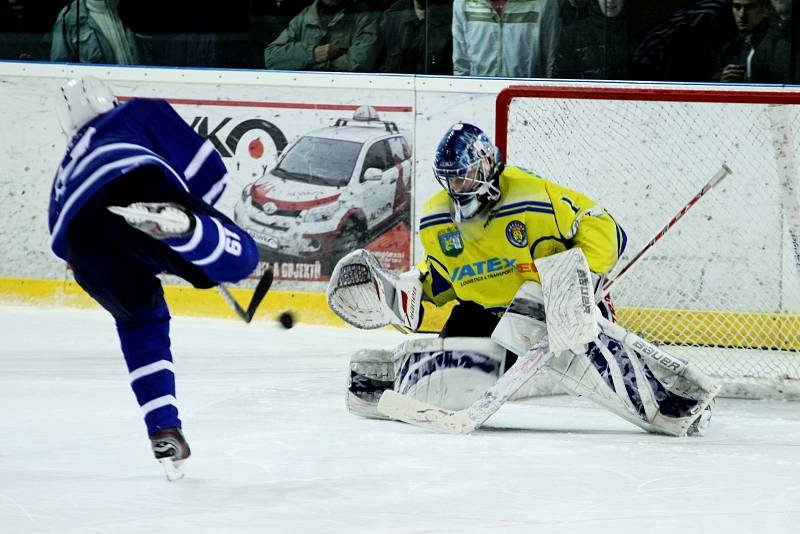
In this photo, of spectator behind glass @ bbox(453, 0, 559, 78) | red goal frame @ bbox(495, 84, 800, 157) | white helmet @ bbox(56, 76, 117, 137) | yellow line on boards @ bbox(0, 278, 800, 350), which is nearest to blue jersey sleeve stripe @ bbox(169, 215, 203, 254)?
white helmet @ bbox(56, 76, 117, 137)

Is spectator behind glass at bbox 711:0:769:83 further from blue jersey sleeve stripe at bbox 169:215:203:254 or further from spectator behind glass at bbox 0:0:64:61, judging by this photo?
blue jersey sleeve stripe at bbox 169:215:203:254

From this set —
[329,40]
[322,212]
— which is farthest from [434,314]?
[329,40]

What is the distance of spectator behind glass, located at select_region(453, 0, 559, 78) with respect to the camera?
5.41 metres

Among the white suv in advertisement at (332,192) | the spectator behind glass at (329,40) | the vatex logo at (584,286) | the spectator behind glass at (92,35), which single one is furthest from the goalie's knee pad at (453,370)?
the spectator behind glass at (92,35)

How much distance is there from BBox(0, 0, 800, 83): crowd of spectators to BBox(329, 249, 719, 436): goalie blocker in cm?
192

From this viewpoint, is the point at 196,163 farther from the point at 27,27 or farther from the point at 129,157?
the point at 27,27

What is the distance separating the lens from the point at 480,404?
3.63 m

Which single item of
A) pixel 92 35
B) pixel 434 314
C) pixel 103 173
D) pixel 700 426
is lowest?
pixel 434 314

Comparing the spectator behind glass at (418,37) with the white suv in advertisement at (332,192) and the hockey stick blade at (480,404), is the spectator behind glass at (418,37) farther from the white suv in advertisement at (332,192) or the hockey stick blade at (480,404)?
the hockey stick blade at (480,404)

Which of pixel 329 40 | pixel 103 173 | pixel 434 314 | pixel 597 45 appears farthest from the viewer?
pixel 329 40

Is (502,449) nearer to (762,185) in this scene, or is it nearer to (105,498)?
(105,498)

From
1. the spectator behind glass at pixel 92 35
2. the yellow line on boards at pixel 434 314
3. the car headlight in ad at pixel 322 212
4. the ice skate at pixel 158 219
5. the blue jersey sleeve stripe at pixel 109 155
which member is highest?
the blue jersey sleeve stripe at pixel 109 155

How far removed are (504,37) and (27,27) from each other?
216cm

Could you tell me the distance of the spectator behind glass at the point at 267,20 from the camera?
5684 millimetres
